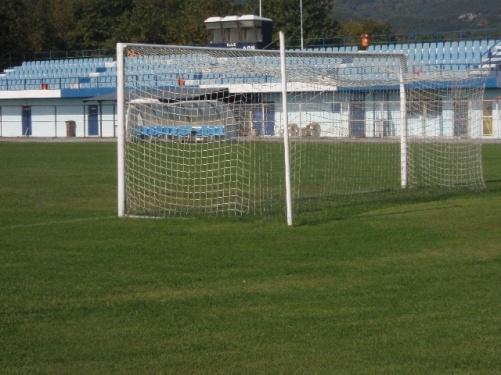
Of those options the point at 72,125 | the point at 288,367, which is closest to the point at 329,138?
the point at 288,367

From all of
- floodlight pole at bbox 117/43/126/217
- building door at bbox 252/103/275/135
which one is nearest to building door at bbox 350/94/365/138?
building door at bbox 252/103/275/135

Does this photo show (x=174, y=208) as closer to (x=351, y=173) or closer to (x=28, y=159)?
(x=351, y=173)

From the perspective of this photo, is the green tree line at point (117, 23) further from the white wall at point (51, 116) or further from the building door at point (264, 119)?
the building door at point (264, 119)

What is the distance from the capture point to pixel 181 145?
75.9 feet

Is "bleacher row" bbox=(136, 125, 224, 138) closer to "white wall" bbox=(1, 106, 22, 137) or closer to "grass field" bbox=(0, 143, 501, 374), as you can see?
"grass field" bbox=(0, 143, 501, 374)

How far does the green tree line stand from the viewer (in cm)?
7688

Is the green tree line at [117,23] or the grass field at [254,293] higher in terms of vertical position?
the green tree line at [117,23]

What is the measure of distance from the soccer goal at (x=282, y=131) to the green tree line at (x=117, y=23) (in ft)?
161

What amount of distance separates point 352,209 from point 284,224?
242 centimetres

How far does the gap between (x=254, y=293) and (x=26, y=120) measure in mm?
57397

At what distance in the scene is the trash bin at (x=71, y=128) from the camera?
63.6 m

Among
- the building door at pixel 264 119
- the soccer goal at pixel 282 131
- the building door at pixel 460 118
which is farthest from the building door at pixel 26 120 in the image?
the building door at pixel 460 118

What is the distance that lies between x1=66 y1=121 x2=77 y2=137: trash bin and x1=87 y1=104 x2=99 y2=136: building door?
0.99 m

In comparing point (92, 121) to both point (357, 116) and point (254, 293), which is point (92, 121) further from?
point (254, 293)
